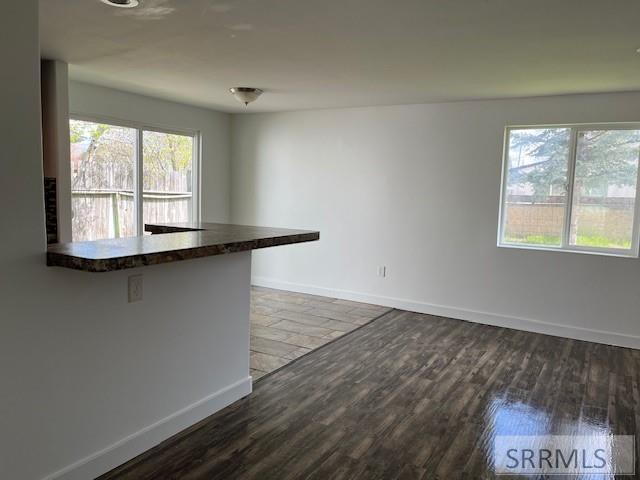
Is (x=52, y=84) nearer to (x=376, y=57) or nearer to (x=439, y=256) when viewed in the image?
(x=376, y=57)

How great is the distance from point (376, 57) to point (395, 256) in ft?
8.56

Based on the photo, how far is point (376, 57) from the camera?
3.19 metres

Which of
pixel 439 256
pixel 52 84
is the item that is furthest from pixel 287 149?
pixel 52 84

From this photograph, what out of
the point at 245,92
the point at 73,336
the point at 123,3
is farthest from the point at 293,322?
the point at 123,3

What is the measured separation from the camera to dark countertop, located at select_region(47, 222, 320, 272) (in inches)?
71.6

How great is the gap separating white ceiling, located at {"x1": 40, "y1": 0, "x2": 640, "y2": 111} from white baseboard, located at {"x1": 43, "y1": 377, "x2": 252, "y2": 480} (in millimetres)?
2104

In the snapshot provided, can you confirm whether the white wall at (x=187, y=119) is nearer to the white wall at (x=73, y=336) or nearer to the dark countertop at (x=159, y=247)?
the dark countertop at (x=159, y=247)

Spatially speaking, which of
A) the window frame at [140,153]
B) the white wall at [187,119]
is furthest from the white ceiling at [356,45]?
the window frame at [140,153]

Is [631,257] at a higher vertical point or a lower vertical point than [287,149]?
lower

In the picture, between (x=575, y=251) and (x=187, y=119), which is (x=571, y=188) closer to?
(x=575, y=251)

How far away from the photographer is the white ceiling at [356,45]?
2340 millimetres

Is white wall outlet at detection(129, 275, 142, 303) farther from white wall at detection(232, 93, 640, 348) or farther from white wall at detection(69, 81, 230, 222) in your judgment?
white wall at detection(232, 93, 640, 348)

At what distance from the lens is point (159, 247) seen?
6.98 ft

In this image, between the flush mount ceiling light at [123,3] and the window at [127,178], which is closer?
the flush mount ceiling light at [123,3]
